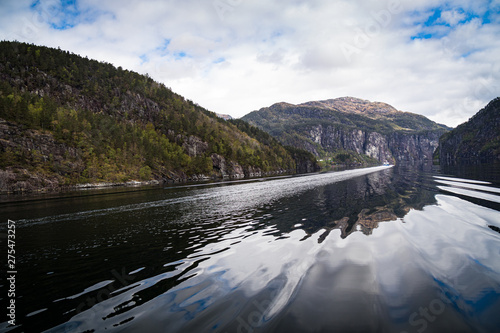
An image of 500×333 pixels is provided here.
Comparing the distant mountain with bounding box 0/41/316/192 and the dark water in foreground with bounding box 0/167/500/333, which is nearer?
the dark water in foreground with bounding box 0/167/500/333

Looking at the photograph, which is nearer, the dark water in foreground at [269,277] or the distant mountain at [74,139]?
the dark water in foreground at [269,277]

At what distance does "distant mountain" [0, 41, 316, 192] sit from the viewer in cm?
8894

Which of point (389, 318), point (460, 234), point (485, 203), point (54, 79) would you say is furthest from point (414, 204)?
point (54, 79)

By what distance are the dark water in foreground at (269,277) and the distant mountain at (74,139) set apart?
90.5 m

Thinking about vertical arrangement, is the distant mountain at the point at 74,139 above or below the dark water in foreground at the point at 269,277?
above

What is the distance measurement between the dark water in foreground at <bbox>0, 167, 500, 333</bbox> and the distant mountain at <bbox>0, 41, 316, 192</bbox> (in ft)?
297

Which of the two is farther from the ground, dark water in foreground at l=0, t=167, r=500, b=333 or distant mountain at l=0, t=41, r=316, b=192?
distant mountain at l=0, t=41, r=316, b=192

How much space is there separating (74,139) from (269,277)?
129 metres

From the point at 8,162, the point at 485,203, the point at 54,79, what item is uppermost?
the point at 54,79

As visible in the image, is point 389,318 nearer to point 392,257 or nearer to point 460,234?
point 392,257

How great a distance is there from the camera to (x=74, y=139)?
10856 centimetres

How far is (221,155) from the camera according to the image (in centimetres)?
18662

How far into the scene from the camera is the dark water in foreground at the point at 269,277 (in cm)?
812

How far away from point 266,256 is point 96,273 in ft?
32.0
